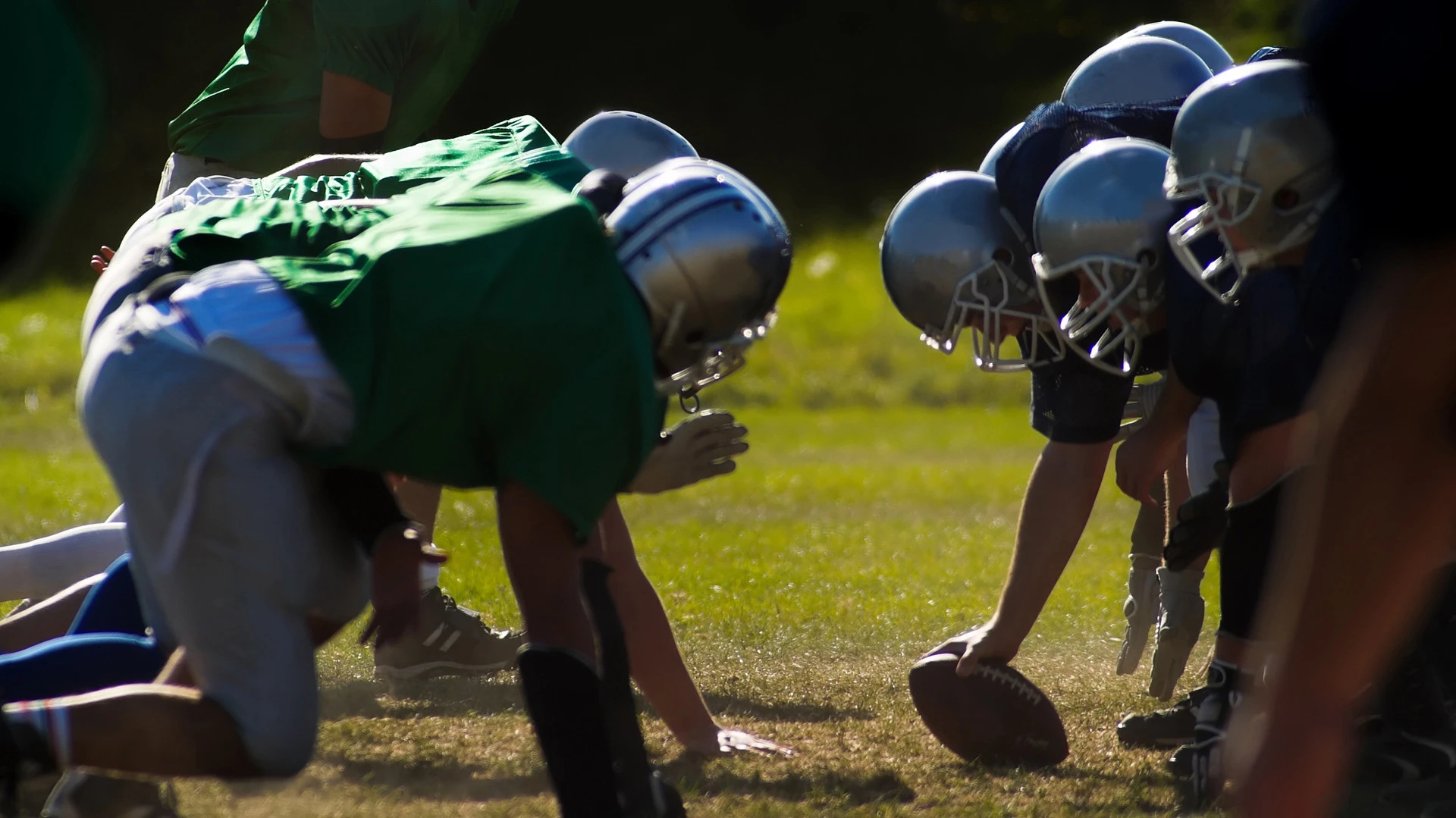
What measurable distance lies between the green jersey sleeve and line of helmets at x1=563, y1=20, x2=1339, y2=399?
86 cm

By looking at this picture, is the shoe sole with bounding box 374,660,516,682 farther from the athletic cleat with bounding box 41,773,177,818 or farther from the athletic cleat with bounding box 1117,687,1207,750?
the athletic cleat with bounding box 1117,687,1207,750

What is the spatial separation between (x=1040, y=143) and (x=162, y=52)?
21.4 metres

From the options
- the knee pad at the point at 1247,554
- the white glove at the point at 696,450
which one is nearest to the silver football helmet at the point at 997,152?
the knee pad at the point at 1247,554

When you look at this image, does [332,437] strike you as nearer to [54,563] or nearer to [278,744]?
[278,744]

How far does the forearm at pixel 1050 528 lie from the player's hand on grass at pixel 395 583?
1541 millimetres

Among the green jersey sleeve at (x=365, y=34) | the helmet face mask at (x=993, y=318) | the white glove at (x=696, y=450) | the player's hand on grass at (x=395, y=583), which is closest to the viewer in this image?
the player's hand on grass at (x=395, y=583)

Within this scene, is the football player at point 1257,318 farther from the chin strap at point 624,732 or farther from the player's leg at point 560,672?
the player's leg at point 560,672

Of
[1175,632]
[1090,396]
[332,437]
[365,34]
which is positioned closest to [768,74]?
[365,34]

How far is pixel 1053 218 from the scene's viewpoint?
323 cm

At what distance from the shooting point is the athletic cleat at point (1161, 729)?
11.5 feet

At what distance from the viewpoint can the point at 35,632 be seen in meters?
3.14

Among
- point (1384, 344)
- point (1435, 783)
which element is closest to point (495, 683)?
point (1435, 783)

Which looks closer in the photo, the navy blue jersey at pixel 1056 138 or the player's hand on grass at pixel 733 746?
the player's hand on grass at pixel 733 746

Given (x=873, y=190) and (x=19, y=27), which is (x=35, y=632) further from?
(x=873, y=190)
